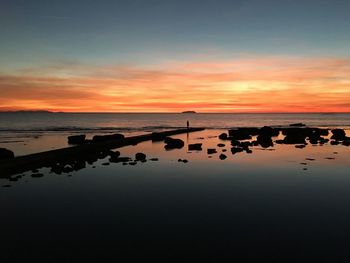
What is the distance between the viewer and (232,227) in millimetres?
12703

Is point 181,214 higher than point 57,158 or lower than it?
lower

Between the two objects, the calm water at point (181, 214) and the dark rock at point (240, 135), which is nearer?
the calm water at point (181, 214)

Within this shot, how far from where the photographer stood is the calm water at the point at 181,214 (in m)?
10.6

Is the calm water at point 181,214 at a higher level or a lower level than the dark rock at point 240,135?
lower

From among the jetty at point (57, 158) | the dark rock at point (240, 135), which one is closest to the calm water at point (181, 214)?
the jetty at point (57, 158)

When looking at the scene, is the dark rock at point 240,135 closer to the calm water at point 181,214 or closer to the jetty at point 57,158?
the jetty at point 57,158

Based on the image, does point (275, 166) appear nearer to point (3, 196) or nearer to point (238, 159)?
point (238, 159)

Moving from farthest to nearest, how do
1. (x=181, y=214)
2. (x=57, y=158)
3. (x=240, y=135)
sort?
(x=240, y=135), (x=57, y=158), (x=181, y=214)

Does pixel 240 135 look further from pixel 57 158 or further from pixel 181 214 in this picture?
pixel 181 214

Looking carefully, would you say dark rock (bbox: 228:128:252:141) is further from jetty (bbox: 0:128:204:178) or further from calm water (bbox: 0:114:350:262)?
calm water (bbox: 0:114:350:262)

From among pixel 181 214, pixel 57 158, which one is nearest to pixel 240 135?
pixel 57 158

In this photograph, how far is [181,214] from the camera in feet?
47.3

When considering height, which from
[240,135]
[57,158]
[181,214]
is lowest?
[181,214]

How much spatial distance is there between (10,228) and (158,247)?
6.24 meters
